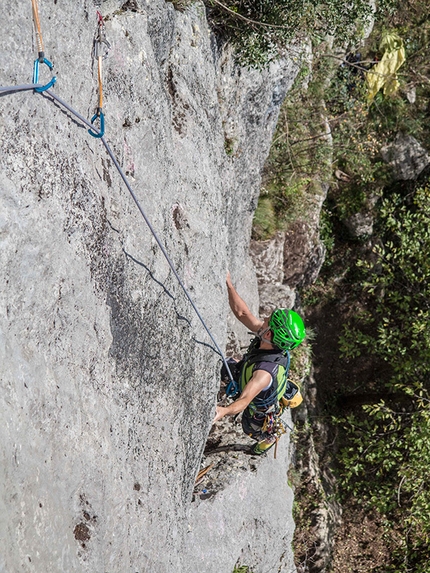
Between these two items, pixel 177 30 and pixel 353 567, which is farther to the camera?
pixel 353 567

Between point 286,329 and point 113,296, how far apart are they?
2.57m

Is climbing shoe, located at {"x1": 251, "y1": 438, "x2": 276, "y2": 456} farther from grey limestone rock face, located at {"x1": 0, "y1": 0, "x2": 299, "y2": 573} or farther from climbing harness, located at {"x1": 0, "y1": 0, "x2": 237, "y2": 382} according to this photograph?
climbing harness, located at {"x1": 0, "y1": 0, "x2": 237, "y2": 382}

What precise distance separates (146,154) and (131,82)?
0.59 meters

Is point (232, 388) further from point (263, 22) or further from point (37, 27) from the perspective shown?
point (37, 27)

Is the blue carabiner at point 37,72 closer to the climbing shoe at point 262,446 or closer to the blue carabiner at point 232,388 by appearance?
the blue carabiner at point 232,388

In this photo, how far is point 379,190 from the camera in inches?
554

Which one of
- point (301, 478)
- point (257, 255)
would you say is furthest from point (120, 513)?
point (301, 478)

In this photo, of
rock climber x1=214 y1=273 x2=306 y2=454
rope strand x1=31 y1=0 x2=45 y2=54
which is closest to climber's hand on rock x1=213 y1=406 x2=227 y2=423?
rock climber x1=214 y1=273 x2=306 y2=454

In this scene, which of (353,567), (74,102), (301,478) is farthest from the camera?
(353,567)

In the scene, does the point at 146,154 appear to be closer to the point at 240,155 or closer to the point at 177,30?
the point at 177,30

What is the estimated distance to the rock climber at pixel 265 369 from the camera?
249 inches

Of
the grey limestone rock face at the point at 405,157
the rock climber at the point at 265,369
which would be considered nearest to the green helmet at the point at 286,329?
the rock climber at the point at 265,369

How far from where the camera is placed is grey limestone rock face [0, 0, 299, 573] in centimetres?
328

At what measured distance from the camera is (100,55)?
14.3 feet
